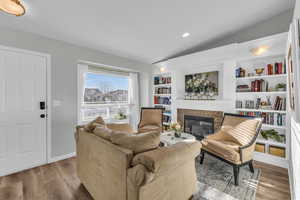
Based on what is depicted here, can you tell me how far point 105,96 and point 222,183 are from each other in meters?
3.27

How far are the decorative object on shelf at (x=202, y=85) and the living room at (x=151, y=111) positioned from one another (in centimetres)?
3

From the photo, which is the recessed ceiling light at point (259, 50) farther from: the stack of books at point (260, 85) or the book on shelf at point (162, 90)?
the book on shelf at point (162, 90)

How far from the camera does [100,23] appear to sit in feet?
7.96

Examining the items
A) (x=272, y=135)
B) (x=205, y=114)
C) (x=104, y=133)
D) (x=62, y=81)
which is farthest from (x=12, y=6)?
(x=272, y=135)

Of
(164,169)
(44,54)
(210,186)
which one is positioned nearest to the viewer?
(164,169)

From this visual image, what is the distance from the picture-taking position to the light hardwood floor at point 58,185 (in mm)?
1766

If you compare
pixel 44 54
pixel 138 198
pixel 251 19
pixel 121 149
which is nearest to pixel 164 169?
pixel 138 198

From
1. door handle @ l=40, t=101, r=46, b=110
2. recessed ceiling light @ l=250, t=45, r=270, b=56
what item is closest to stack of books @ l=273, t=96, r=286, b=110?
recessed ceiling light @ l=250, t=45, r=270, b=56

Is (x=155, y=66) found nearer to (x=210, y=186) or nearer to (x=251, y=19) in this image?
(x=251, y=19)

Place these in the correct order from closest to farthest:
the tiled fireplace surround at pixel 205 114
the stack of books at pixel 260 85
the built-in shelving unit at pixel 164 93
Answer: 1. the stack of books at pixel 260 85
2. the tiled fireplace surround at pixel 205 114
3. the built-in shelving unit at pixel 164 93

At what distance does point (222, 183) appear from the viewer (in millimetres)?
1984

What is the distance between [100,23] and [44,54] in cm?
124

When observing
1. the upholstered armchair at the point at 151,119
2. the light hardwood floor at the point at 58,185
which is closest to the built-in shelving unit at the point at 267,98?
the light hardwood floor at the point at 58,185

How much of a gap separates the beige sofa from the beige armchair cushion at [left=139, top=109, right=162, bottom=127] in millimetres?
2224
